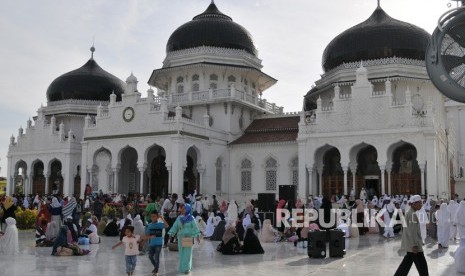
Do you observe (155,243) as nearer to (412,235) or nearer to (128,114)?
(412,235)

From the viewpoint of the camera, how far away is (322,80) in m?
37.0

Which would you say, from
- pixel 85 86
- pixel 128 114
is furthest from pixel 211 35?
pixel 85 86

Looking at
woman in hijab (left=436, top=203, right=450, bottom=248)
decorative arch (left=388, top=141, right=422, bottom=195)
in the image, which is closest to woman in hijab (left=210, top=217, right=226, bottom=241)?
woman in hijab (left=436, top=203, right=450, bottom=248)

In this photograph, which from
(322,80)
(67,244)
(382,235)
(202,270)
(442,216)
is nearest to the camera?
(202,270)

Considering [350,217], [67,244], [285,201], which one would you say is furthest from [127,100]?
[67,244]

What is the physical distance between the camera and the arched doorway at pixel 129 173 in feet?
119

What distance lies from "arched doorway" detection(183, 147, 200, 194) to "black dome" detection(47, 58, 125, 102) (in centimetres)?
1290

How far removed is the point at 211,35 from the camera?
3878 cm

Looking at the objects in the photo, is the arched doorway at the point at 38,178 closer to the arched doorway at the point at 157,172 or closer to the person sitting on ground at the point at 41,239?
the arched doorway at the point at 157,172

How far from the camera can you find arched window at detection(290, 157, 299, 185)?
33031 millimetres

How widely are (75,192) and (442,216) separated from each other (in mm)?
29788

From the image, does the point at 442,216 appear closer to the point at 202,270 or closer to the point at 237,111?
the point at 202,270

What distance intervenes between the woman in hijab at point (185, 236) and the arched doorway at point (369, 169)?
21014 mm

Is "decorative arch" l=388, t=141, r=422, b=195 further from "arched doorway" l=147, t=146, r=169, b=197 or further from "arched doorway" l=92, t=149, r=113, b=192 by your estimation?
"arched doorway" l=92, t=149, r=113, b=192
